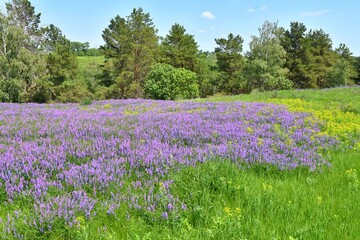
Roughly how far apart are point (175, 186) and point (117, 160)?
1250mm

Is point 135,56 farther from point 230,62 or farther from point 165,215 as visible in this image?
point 165,215

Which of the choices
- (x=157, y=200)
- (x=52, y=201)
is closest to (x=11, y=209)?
(x=52, y=201)

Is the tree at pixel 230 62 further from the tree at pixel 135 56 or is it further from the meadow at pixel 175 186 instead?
the meadow at pixel 175 186

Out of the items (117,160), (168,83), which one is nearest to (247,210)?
(117,160)

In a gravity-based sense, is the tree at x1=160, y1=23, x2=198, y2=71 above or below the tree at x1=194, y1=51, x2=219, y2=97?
above

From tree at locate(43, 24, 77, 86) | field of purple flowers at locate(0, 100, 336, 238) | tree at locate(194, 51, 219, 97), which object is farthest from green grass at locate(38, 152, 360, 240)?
tree at locate(194, 51, 219, 97)

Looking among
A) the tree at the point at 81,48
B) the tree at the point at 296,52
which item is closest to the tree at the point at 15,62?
the tree at the point at 296,52

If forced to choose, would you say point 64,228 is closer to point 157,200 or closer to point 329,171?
point 157,200

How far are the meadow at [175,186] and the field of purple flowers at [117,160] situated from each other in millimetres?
19

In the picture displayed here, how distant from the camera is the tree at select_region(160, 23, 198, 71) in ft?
190

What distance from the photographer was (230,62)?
68.1 meters

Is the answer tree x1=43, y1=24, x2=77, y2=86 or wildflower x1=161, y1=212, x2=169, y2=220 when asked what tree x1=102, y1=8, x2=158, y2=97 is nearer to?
tree x1=43, y1=24, x2=77, y2=86

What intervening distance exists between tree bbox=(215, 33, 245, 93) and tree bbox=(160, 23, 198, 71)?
9292mm

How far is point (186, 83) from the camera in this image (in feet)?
118
